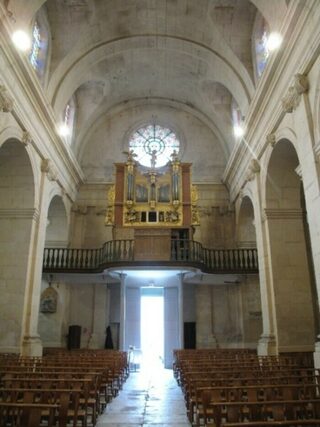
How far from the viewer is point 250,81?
14.4 meters

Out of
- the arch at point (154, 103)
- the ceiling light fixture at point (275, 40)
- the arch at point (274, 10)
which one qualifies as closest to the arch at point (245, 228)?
the arch at point (154, 103)

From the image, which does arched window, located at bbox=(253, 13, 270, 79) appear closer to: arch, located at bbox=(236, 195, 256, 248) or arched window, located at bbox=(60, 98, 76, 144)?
arch, located at bbox=(236, 195, 256, 248)

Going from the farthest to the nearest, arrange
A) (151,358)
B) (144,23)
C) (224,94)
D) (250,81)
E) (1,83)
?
1. (151,358)
2. (224,94)
3. (144,23)
4. (250,81)
5. (1,83)

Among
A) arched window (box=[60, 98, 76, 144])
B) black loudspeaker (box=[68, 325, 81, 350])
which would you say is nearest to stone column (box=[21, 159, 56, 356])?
arched window (box=[60, 98, 76, 144])

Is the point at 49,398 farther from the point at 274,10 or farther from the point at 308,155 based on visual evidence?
the point at 274,10

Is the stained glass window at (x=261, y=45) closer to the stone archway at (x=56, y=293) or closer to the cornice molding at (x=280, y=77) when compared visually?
the cornice molding at (x=280, y=77)

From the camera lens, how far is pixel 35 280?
12953mm

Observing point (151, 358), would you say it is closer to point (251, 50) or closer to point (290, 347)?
point (290, 347)

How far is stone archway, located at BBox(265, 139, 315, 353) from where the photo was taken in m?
11.5

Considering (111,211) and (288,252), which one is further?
(111,211)

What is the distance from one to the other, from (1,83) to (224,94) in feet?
39.8

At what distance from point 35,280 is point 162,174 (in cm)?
813

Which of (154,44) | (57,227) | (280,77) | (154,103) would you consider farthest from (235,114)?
(57,227)

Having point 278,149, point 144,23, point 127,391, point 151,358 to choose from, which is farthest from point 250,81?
point 151,358
